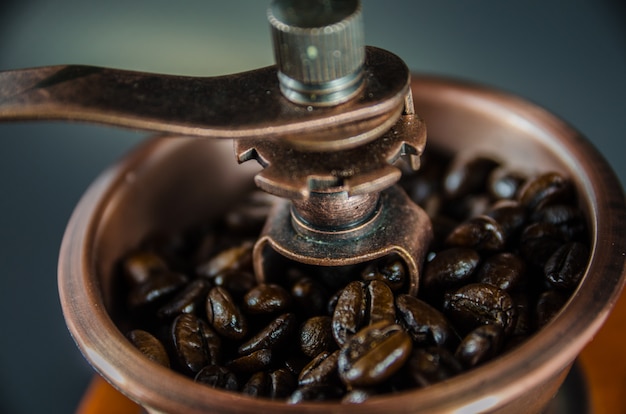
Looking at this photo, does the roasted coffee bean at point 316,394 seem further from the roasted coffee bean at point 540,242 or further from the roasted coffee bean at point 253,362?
the roasted coffee bean at point 540,242

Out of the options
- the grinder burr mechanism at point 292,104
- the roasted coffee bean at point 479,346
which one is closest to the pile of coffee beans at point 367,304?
the roasted coffee bean at point 479,346

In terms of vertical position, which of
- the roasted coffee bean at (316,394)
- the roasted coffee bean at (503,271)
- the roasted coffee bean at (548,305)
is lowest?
the roasted coffee bean at (316,394)

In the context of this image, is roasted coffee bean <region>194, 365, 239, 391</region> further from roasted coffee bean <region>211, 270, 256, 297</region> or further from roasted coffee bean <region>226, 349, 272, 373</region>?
roasted coffee bean <region>211, 270, 256, 297</region>

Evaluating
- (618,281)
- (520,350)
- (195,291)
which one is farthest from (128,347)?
(618,281)

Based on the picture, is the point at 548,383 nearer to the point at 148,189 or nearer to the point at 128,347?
the point at 128,347

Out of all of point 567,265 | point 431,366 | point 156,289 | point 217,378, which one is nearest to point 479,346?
point 431,366

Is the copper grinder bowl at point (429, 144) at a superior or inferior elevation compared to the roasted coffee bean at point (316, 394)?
superior
